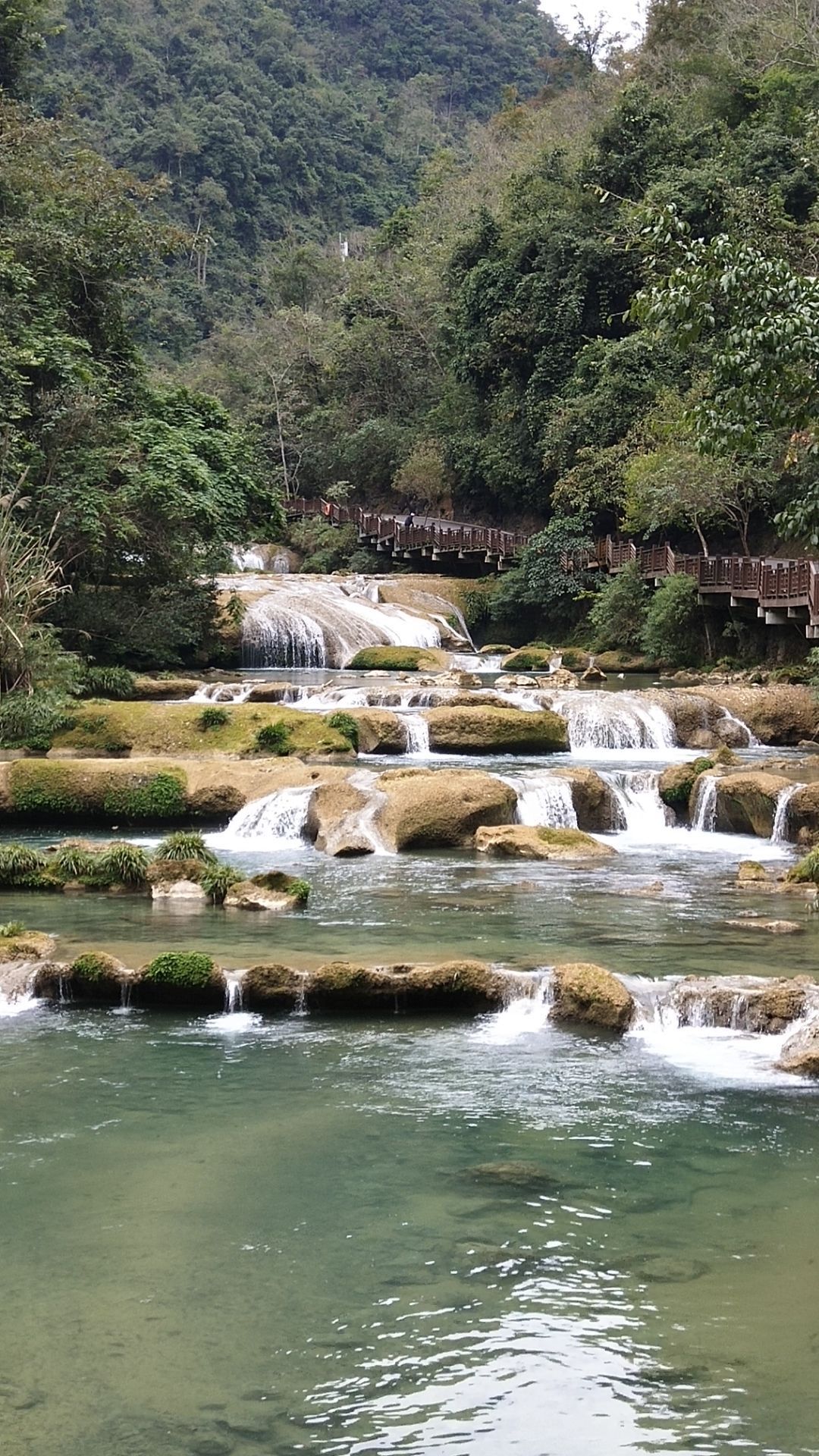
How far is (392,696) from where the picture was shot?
25000mm

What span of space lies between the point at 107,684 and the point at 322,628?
10072mm

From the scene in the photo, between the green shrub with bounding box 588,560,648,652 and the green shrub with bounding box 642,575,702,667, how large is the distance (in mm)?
1231

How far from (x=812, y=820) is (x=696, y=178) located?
26.0 m

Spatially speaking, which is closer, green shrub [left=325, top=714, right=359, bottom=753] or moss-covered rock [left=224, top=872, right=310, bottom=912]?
moss-covered rock [left=224, top=872, right=310, bottom=912]

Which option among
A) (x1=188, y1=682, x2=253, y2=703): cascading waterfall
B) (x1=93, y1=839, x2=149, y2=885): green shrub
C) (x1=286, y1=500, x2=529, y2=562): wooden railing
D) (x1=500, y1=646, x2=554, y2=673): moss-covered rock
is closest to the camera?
(x1=93, y1=839, x2=149, y2=885): green shrub

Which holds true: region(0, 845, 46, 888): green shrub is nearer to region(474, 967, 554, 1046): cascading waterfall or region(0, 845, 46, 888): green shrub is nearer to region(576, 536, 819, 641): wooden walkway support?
region(474, 967, 554, 1046): cascading waterfall

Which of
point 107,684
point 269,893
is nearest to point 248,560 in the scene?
point 107,684

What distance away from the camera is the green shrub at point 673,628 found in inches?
1259

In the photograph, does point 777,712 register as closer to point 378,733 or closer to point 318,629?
point 378,733

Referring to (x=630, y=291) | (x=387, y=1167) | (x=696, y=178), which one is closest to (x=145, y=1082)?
(x=387, y=1167)

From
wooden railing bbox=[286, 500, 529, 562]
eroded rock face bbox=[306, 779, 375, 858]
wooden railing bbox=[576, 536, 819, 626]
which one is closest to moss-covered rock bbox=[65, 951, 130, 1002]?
eroded rock face bbox=[306, 779, 375, 858]

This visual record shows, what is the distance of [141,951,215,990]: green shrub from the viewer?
35.1 feet

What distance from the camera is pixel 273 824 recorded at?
1759cm

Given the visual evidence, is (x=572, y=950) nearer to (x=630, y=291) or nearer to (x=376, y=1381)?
(x=376, y=1381)
